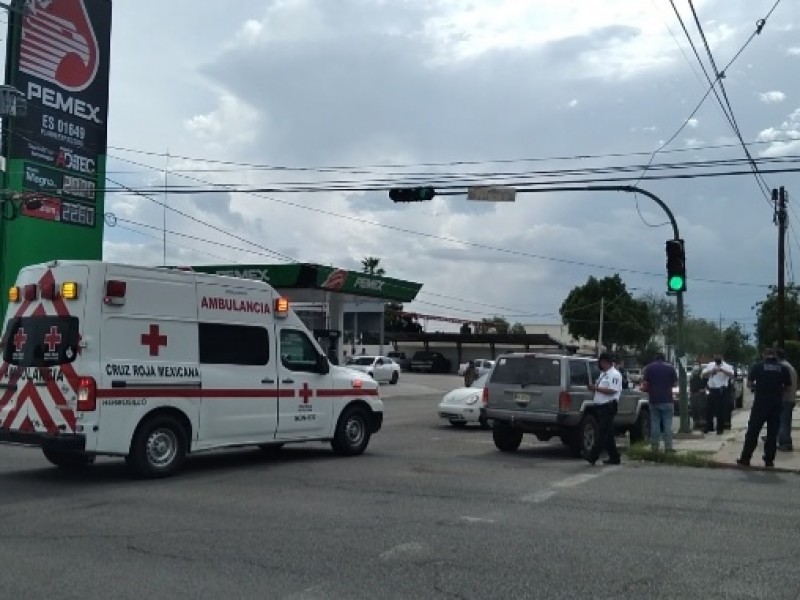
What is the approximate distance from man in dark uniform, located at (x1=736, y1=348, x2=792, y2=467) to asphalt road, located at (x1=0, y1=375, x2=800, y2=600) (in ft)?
2.32

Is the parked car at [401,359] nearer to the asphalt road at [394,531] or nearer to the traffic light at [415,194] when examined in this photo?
the traffic light at [415,194]

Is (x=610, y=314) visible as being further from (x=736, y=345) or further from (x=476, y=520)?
(x=476, y=520)

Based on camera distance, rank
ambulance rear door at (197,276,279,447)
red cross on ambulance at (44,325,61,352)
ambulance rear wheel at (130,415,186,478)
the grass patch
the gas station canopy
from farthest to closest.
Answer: the gas station canopy → the grass patch → ambulance rear door at (197,276,279,447) → ambulance rear wheel at (130,415,186,478) → red cross on ambulance at (44,325,61,352)

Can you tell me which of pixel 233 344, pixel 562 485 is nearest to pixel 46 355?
pixel 233 344

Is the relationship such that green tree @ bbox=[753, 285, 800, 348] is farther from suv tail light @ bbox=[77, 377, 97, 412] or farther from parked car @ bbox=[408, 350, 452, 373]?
suv tail light @ bbox=[77, 377, 97, 412]

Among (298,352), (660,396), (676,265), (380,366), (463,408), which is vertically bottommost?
(463,408)

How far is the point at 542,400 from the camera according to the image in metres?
15.7

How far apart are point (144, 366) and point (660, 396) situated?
8558mm

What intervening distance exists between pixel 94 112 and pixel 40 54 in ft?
11.4

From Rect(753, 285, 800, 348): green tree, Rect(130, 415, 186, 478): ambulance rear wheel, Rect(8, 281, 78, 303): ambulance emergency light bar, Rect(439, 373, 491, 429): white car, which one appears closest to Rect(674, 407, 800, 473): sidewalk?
Rect(439, 373, 491, 429): white car

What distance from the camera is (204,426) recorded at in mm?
12773

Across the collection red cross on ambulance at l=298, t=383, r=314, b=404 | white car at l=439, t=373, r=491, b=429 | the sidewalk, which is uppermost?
red cross on ambulance at l=298, t=383, r=314, b=404

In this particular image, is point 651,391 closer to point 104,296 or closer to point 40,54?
point 104,296

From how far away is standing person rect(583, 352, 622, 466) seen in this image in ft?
47.7
